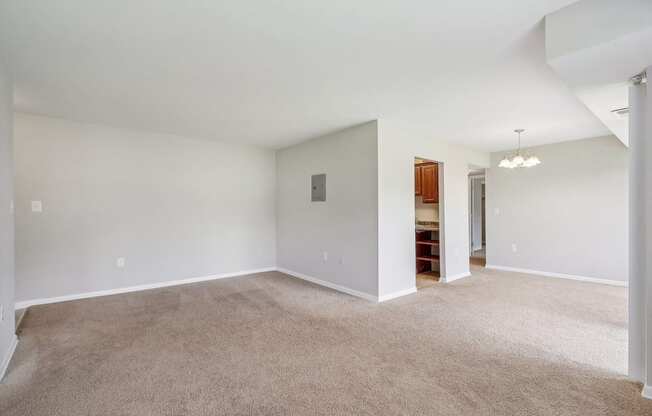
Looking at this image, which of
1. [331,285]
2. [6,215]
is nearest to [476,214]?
[331,285]

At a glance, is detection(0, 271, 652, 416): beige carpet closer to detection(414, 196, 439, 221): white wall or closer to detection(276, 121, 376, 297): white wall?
detection(276, 121, 376, 297): white wall

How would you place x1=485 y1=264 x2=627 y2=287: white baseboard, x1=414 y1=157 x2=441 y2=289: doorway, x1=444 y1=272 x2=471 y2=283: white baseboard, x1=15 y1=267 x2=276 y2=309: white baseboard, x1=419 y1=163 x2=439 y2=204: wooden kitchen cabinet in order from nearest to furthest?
x1=15 y1=267 x2=276 y2=309: white baseboard
x1=485 y1=264 x2=627 y2=287: white baseboard
x1=444 y1=272 x2=471 y2=283: white baseboard
x1=414 y1=157 x2=441 y2=289: doorway
x1=419 y1=163 x2=439 y2=204: wooden kitchen cabinet

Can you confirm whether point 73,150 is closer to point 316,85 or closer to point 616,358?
point 316,85

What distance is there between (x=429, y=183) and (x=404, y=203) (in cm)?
203

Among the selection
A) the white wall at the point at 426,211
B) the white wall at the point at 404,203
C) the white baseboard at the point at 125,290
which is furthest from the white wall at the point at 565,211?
the white baseboard at the point at 125,290

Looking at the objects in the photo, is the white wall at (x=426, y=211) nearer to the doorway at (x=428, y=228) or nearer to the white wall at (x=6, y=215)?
the doorway at (x=428, y=228)

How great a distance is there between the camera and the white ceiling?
178 cm

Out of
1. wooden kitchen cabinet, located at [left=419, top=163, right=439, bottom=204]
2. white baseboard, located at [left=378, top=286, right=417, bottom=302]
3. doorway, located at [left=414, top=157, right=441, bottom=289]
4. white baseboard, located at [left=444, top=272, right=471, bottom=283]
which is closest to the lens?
white baseboard, located at [left=378, top=286, right=417, bottom=302]

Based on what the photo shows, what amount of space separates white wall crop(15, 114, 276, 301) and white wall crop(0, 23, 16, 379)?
1473mm

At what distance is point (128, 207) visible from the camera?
4.29 m

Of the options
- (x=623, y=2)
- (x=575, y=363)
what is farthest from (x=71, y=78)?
(x=575, y=363)

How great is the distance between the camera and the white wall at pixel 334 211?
12.8ft

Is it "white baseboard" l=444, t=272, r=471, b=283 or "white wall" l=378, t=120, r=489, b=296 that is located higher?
"white wall" l=378, t=120, r=489, b=296

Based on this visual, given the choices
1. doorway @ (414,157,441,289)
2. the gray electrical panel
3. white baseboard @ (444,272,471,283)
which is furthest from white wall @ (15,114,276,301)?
white baseboard @ (444,272,471,283)
